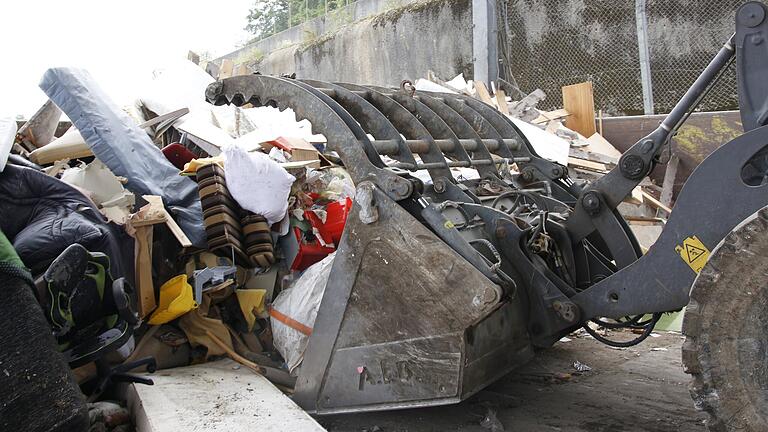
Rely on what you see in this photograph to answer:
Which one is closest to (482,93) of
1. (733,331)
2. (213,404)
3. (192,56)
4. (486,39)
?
(486,39)

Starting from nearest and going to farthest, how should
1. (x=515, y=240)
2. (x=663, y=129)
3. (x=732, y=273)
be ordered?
(x=732, y=273), (x=663, y=129), (x=515, y=240)

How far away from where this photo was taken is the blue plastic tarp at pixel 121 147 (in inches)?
159

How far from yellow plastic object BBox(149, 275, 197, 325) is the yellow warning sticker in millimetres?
2400

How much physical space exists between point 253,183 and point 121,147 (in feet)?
2.90

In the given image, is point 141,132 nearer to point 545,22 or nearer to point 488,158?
point 488,158

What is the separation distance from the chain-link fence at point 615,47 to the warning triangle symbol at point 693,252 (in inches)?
225

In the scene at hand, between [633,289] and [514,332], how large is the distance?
616 mm

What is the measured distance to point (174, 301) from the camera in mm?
3574

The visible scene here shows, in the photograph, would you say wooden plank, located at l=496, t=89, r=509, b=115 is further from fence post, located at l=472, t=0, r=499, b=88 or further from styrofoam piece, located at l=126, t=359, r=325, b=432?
styrofoam piece, located at l=126, t=359, r=325, b=432

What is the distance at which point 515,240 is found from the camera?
2.98 metres

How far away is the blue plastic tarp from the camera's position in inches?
159

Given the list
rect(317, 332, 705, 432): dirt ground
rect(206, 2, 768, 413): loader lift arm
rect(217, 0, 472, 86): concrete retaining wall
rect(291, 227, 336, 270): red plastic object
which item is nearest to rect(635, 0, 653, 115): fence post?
rect(217, 0, 472, 86): concrete retaining wall

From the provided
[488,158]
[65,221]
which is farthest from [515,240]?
[65,221]

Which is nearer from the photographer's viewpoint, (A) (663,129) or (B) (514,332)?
(A) (663,129)
